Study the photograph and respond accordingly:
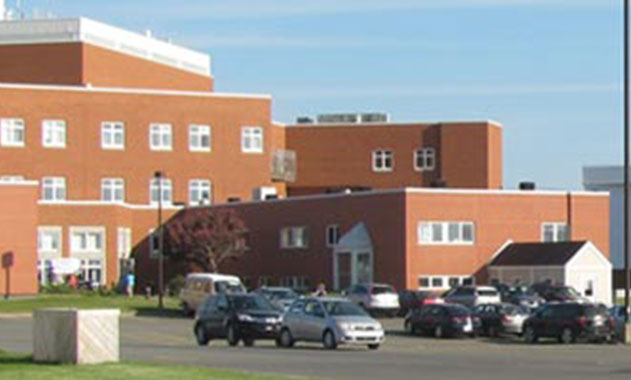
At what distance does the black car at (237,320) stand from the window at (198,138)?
5752 centimetres

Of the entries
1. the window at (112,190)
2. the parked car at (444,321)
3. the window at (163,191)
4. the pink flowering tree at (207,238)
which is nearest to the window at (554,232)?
the pink flowering tree at (207,238)

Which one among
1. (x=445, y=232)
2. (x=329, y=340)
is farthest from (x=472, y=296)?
(x=329, y=340)

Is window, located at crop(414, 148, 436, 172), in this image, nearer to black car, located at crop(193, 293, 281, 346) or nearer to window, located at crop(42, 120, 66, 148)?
window, located at crop(42, 120, 66, 148)

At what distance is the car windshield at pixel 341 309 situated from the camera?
4729 cm

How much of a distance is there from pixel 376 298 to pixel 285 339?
24.4m

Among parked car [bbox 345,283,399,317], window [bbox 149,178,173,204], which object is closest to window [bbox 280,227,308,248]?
window [bbox 149,178,173,204]

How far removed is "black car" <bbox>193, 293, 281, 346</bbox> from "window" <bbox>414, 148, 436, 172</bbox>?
209 feet

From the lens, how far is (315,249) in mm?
90188

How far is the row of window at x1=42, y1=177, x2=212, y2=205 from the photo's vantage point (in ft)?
336

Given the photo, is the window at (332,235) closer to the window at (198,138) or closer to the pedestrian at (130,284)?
the pedestrian at (130,284)

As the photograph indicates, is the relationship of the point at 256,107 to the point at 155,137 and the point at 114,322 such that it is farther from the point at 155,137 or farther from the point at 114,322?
the point at 114,322

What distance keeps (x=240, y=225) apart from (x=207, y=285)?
20.9m

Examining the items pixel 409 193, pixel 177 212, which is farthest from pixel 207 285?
pixel 177 212

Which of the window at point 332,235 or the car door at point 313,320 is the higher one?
the window at point 332,235
